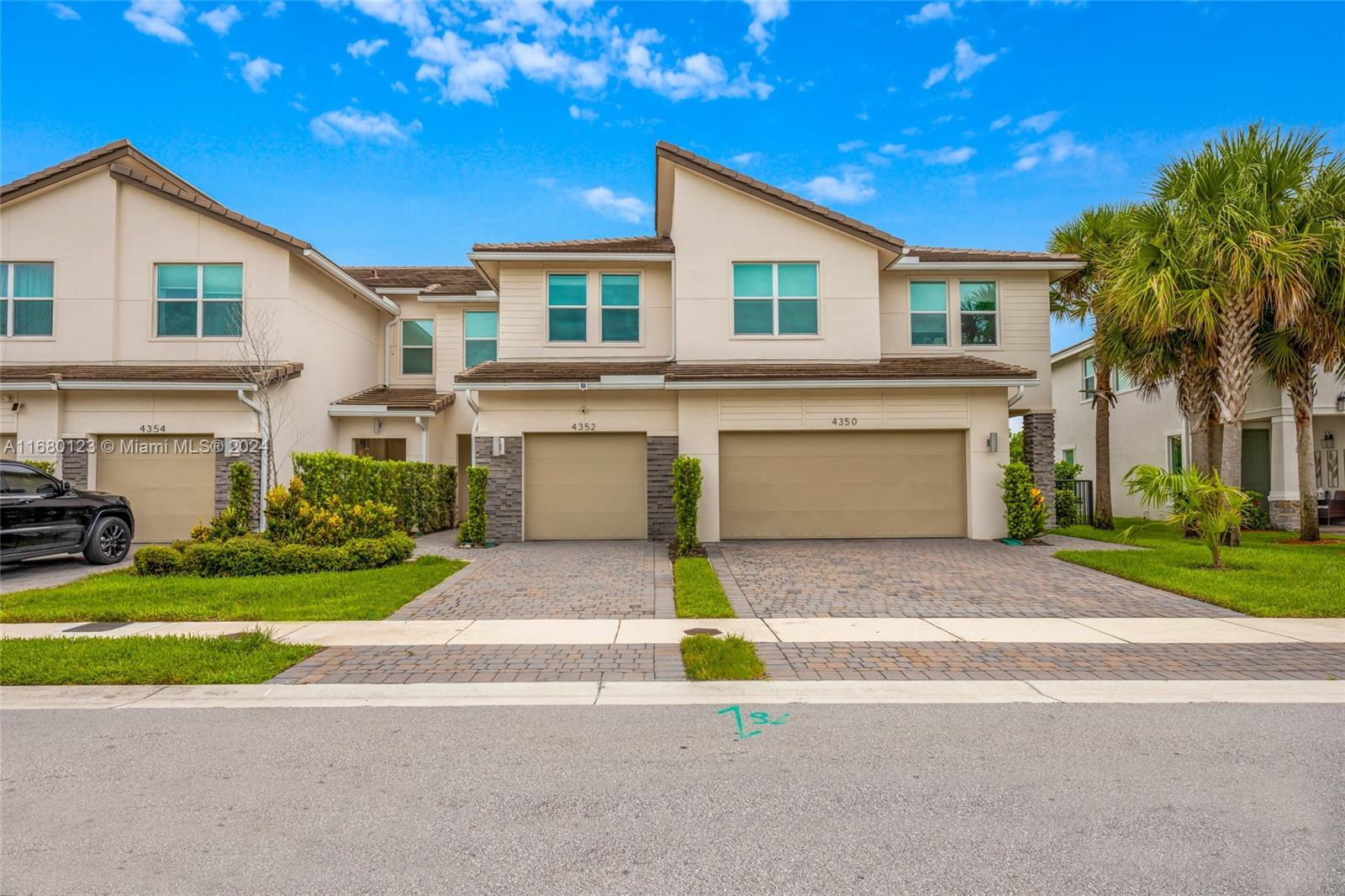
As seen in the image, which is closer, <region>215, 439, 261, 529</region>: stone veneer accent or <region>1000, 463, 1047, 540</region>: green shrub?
<region>1000, 463, 1047, 540</region>: green shrub

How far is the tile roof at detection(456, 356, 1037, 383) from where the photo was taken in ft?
47.6

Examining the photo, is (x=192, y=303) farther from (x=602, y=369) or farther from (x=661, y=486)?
(x=661, y=486)

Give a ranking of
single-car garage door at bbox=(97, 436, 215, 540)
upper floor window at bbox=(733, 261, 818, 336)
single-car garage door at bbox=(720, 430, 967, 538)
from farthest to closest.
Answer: upper floor window at bbox=(733, 261, 818, 336)
single-car garage door at bbox=(97, 436, 215, 540)
single-car garage door at bbox=(720, 430, 967, 538)

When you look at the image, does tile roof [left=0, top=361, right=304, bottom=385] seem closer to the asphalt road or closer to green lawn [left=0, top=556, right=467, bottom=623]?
green lawn [left=0, top=556, right=467, bottom=623]

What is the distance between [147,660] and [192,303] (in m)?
13.2

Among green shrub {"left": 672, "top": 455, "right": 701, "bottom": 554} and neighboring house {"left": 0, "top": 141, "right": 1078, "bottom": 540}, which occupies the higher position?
neighboring house {"left": 0, "top": 141, "right": 1078, "bottom": 540}

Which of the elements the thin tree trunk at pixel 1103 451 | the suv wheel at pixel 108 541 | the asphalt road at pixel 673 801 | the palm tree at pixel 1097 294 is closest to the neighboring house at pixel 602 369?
the palm tree at pixel 1097 294

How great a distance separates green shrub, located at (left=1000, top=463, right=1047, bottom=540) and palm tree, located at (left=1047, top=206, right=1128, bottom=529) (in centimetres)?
512

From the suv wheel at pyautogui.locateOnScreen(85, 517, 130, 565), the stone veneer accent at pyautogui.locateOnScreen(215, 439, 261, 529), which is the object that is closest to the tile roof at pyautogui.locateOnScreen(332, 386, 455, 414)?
the stone veneer accent at pyautogui.locateOnScreen(215, 439, 261, 529)

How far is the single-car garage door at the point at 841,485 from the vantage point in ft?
50.0

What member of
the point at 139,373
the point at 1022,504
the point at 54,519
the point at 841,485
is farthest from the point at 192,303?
the point at 1022,504

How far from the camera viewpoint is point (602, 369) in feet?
51.3

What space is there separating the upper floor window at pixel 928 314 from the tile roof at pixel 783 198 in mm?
2000

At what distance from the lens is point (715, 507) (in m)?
15.0
